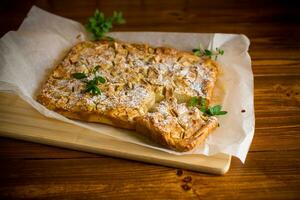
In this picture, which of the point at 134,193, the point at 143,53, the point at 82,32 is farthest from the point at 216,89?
the point at 82,32

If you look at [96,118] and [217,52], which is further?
[217,52]

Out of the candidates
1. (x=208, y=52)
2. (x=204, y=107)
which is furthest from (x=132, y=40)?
(x=204, y=107)

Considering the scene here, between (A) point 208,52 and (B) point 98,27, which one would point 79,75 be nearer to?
(B) point 98,27

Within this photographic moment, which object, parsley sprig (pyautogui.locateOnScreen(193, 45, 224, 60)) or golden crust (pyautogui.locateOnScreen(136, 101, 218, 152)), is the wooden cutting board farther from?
parsley sprig (pyautogui.locateOnScreen(193, 45, 224, 60))

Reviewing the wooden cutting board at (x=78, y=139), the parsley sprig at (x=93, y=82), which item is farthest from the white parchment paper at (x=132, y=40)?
the parsley sprig at (x=93, y=82)

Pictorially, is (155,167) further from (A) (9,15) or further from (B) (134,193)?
(A) (9,15)

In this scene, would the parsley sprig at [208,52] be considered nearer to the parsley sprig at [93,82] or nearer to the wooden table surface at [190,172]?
the wooden table surface at [190,172]
